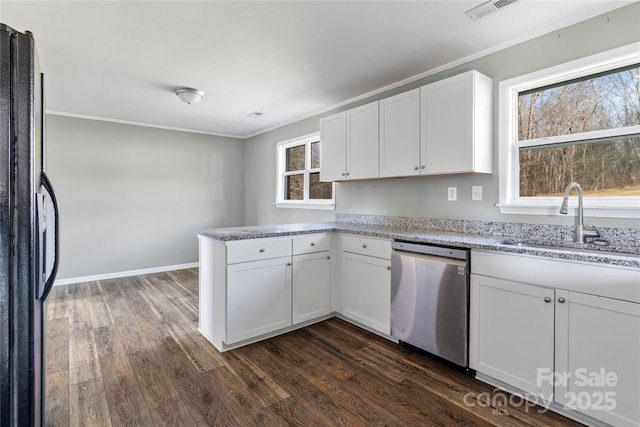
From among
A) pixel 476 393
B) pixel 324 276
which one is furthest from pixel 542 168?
pixel 324 276

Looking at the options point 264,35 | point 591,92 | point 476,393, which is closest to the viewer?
point 476,393

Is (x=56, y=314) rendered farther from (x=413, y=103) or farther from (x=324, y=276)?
(x=413, y=103)

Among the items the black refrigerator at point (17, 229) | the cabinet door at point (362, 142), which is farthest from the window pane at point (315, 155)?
the black refrigerator at point (17, 229)

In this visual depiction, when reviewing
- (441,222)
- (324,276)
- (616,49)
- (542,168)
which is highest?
(616,49)

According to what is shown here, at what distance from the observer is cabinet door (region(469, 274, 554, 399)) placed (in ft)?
6.03

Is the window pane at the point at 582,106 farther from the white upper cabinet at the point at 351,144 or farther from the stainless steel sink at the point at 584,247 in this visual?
the white upper cabinet at the point at 351,144

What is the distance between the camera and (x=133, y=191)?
16.3 feet

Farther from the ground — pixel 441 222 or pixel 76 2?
pixel 76 2

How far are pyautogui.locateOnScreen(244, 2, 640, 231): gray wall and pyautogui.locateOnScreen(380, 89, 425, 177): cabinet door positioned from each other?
328 mm

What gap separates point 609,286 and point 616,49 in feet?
4.87

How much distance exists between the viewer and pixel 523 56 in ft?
7.98

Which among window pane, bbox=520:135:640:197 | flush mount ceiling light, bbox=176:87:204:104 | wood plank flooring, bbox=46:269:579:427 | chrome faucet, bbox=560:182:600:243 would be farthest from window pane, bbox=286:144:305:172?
chrome faucet, bbox=560:182:600:243

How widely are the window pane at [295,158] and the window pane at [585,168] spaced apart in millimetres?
2956

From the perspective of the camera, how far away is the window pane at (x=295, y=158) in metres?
4.83
